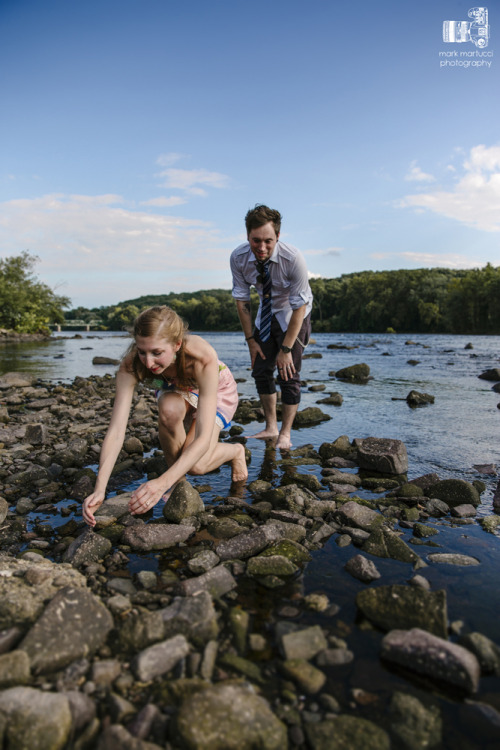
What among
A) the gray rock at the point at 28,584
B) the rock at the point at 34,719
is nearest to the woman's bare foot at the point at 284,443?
the gray rock at the point at 28,584

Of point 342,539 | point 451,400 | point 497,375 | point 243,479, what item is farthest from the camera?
point 497,375

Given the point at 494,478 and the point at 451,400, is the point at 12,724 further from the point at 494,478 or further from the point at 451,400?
the point at 451,400

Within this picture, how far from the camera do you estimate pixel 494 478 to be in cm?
415

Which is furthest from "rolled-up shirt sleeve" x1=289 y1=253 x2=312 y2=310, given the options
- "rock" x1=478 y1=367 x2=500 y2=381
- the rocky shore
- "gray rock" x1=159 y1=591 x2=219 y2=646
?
"rock" x1=478 y1=367 x2=500 y2=381

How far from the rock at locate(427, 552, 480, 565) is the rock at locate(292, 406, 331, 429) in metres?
3.96

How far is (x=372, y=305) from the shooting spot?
74.9 meters

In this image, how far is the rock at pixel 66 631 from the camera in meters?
1.78

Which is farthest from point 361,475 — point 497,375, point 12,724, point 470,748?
point 497,375

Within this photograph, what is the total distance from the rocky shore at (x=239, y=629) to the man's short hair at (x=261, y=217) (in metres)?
2.81

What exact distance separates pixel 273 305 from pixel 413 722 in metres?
4.64

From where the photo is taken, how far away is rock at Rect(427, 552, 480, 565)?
2.61 metres

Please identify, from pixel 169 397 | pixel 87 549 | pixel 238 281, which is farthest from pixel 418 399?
pixel 87 549

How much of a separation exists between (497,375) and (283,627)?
1243 cm

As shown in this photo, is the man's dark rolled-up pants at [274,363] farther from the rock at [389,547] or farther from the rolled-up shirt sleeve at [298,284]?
Result: the rock at [389,547]
